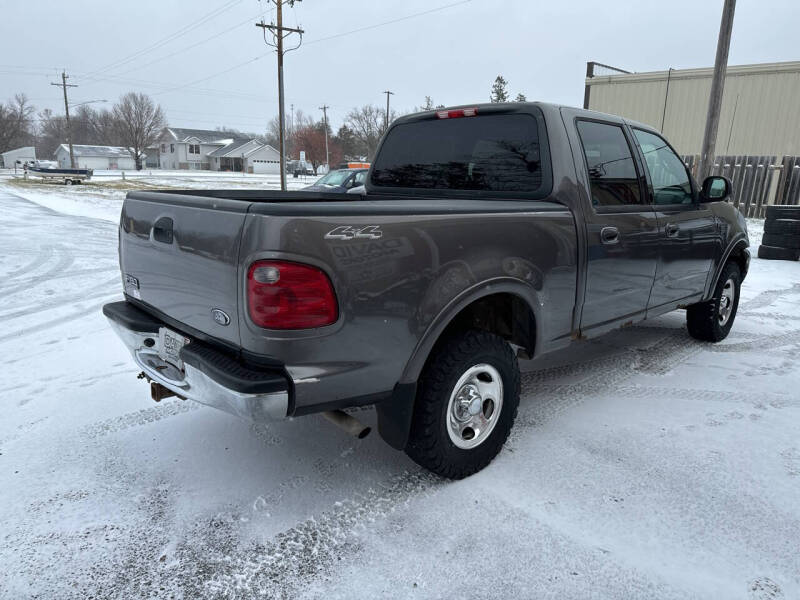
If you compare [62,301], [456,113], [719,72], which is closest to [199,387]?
[456,113]

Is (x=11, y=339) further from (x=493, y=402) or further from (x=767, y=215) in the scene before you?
(x=767, y=215)

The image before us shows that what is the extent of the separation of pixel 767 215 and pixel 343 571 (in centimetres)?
1069

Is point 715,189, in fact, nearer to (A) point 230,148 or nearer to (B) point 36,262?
(B) point 36,262

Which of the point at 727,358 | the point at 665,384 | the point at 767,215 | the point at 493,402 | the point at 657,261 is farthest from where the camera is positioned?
the point at 767,215

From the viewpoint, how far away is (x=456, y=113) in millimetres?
3646

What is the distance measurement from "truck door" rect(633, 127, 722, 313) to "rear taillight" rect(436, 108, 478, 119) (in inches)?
50.3

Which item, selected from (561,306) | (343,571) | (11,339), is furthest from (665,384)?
(11,339)

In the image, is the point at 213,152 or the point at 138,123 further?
the point at 213,152

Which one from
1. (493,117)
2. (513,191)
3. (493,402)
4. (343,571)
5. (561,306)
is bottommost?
(343,571)

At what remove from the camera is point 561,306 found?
3191mm

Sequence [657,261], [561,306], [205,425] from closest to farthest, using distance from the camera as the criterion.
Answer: [561,306]
[205,425]
[657,261]

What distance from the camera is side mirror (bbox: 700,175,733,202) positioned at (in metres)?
4.45

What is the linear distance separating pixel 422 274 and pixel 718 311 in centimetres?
395

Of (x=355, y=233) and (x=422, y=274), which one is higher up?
(x=355, y=233)
